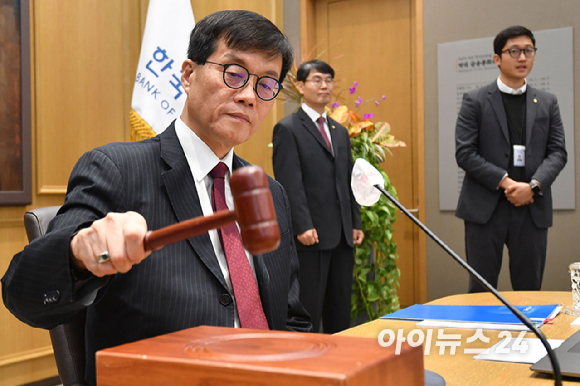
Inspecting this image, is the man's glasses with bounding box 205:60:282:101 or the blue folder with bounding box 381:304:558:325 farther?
the blue folder with bounding box 381:304:558:325

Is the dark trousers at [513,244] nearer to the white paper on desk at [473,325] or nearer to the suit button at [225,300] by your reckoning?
the white paper on desk at [473,325]

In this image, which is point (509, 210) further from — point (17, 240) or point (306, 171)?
point (17, 240)

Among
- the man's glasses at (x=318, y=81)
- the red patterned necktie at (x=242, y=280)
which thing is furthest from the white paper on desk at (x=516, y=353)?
the man's glasses at (x=318, y=81)

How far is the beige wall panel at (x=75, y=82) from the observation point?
10.5ft

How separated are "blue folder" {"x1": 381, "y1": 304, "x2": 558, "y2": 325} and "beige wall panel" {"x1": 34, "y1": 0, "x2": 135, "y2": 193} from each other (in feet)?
8.04

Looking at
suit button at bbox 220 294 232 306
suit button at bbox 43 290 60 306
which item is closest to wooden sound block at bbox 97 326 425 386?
suit button at bbox 43 290 60 306

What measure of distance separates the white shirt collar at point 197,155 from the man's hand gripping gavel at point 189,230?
47cm

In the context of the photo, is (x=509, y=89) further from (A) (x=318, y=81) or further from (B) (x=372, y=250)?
(B) (x=372, y=250)

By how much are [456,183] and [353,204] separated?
48.9 inches

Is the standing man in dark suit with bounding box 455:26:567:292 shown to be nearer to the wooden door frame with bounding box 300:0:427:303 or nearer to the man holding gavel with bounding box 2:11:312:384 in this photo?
the wooden door frame with bounding box 300:0:427:303

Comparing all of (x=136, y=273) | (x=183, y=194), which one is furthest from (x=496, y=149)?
(x=136, y=273)

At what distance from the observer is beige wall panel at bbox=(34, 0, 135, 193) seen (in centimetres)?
320

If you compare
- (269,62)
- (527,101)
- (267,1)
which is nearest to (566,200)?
(527,101)

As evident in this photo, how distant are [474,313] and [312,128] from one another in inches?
83.6
